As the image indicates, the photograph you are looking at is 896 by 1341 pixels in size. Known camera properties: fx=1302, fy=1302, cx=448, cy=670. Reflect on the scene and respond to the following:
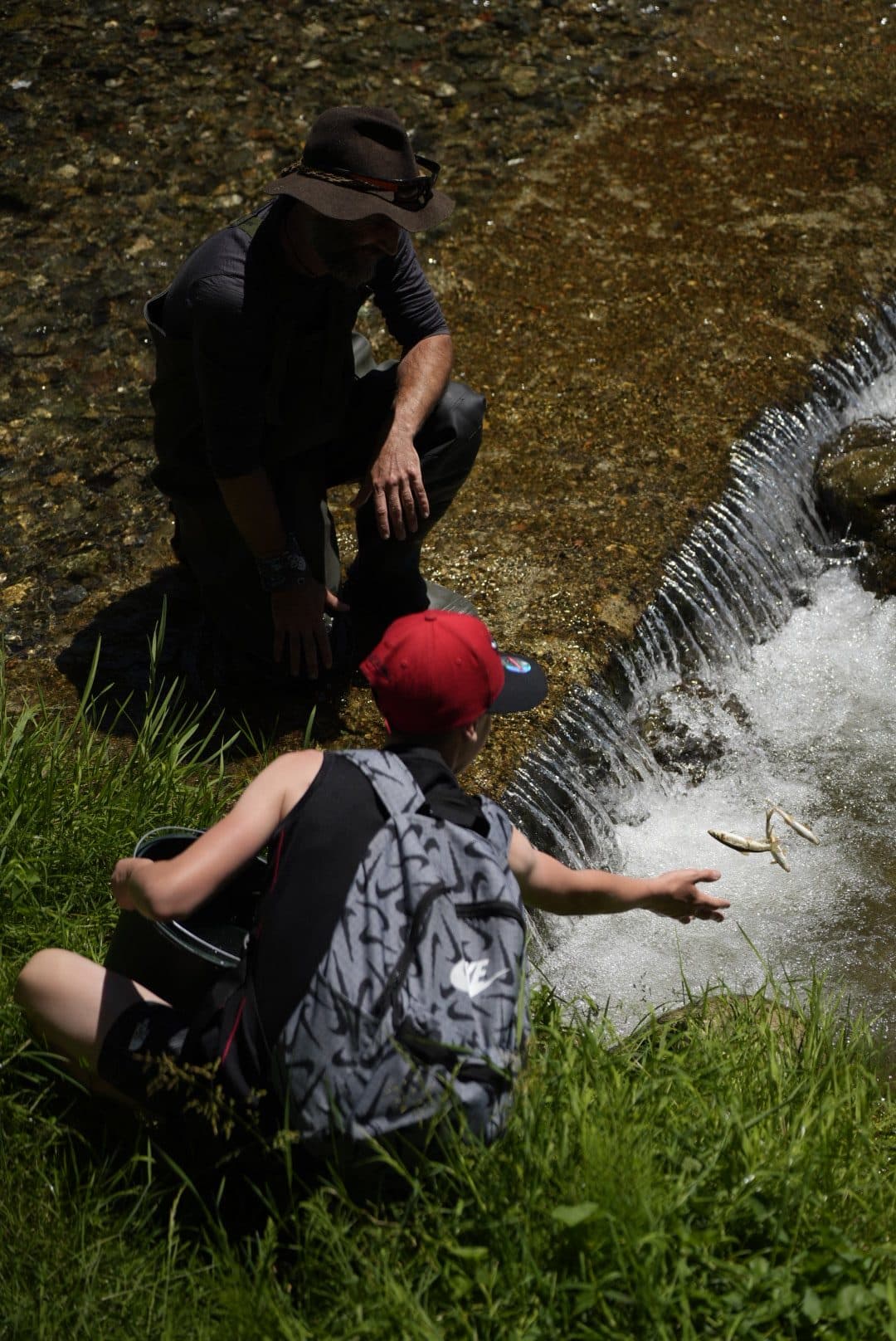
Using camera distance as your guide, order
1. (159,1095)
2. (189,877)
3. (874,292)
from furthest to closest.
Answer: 1. (874,292)
2. (159,1095)
3. (189,877)

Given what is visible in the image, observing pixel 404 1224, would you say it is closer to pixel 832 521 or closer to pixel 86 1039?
pixel 86 1039

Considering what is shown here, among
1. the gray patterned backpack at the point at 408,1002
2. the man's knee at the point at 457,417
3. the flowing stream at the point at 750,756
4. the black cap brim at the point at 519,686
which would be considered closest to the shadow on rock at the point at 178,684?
the flowing stream at the point at 750,756

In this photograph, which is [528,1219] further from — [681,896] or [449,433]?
[449,433]

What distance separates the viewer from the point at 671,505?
441 centimetres

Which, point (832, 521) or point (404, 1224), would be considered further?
point (832, 521)

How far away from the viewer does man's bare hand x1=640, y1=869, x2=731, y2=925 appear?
2.32 m

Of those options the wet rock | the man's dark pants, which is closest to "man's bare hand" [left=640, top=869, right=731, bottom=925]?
the man's dark pants

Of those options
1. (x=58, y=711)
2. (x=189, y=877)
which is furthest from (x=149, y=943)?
(x=58, y=711)

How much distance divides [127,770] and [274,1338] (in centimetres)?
147

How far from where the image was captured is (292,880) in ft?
6.53

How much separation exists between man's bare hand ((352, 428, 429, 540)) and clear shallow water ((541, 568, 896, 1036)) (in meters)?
1.24

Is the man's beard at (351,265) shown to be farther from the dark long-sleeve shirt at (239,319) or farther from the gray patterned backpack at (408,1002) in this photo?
the gray patterned backpack at (408,1002)

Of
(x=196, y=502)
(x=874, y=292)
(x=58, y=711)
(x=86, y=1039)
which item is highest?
(x=874, y=292)

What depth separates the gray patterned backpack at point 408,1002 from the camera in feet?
6.31
